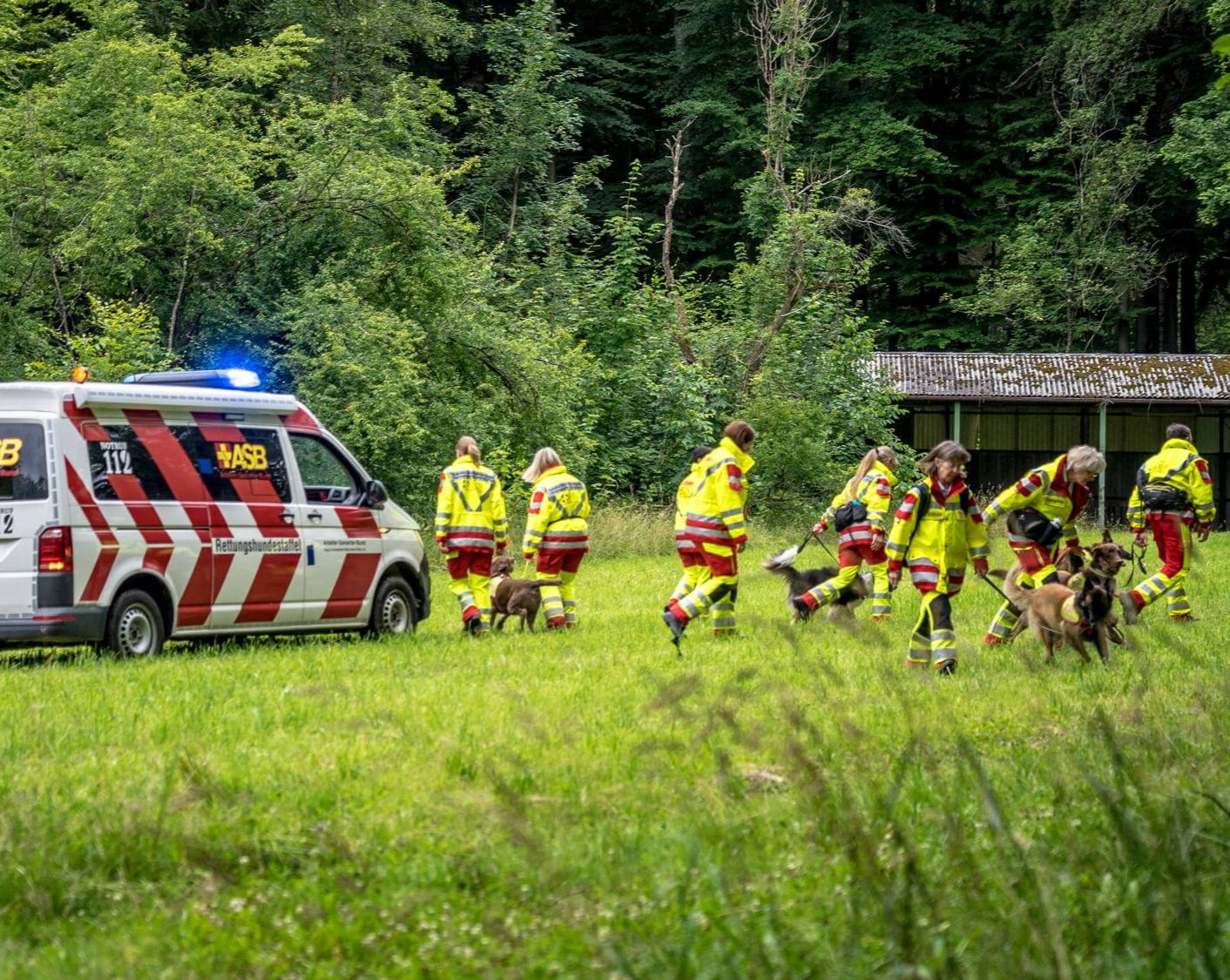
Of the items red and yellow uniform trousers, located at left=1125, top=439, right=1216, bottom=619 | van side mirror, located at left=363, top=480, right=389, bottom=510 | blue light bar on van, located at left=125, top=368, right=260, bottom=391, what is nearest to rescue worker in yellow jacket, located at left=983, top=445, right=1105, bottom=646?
red and yellow uniform trousers, located at left=1125, top=439, right=1216, bottom=619

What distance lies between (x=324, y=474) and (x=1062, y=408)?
33.0 metres

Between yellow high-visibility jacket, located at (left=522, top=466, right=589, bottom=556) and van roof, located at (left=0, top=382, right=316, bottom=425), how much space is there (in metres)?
2.38

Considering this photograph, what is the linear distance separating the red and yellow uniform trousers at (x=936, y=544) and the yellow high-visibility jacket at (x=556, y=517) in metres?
4.22

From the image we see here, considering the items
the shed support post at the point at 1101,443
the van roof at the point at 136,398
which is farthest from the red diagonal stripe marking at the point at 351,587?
the shed support post at the point at 1101,443

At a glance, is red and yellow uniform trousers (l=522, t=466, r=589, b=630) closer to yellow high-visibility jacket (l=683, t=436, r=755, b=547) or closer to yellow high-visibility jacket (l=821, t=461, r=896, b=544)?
yellow high-visibility jacket (l=683, t=436, r=755, b=547)

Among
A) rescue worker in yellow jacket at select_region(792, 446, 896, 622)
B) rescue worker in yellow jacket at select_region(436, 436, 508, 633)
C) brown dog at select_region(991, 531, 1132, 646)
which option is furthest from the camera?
rescue worker in yellow jacket at select_region(436, 436, 508, 633)

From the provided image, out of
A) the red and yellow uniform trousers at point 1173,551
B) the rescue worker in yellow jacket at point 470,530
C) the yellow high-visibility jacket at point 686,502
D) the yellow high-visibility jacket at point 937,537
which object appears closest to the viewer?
the yellow high-visibility jacket at point 937,537

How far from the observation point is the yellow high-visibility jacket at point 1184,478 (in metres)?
17.1

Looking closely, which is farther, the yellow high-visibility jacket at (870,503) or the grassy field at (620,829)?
the yellow high-visibility jacket at (870,503)

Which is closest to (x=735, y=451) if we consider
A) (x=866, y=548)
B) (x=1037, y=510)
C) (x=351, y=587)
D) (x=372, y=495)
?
(x=866, y=548)

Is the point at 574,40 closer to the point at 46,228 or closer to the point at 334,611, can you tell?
the point at 46,228

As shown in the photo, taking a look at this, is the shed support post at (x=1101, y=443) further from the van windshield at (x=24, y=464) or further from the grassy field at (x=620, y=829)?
the grassy field at (x=620, y=829)

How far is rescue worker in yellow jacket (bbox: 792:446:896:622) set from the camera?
634 inches

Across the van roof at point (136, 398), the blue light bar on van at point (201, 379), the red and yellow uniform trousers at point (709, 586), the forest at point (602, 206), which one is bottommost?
the red and yellow uniform trousers at point (709, 586)
